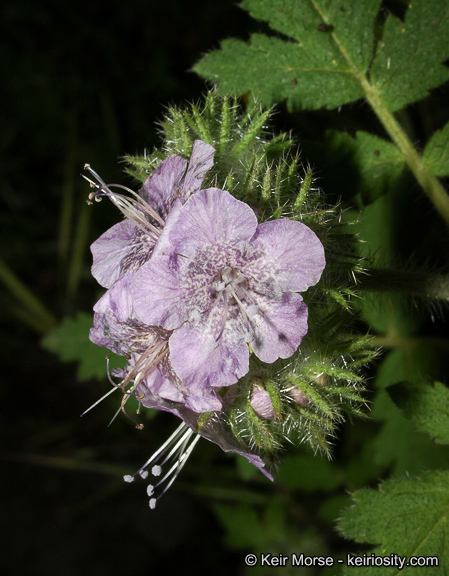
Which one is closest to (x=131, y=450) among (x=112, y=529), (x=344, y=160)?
(x=112, y=529)

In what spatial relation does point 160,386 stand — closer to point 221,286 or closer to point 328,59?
point 221,286

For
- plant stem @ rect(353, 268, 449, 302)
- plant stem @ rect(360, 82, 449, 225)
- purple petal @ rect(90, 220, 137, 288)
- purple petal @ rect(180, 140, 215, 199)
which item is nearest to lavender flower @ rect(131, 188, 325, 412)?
purple petal @ rect(180, 140, 215, 199)

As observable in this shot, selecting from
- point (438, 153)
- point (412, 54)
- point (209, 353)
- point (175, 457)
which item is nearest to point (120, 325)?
point (209, 353)

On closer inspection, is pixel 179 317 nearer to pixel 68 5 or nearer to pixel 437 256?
pixel 437 256

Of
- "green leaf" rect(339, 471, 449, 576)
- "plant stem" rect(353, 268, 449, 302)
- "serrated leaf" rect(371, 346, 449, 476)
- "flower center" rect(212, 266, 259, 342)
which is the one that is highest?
"flower center" rect(212, 266, 259, 342)

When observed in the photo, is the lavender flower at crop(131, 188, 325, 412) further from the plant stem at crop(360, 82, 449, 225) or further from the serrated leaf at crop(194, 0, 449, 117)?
the plant stem at crop(360, 82, 449, 225)

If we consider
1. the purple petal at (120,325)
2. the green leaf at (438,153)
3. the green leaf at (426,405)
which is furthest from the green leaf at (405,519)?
the green leaf at (438,153)

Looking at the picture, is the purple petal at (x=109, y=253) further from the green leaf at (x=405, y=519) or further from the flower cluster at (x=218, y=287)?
the green leaf at (x=405, y=519)
